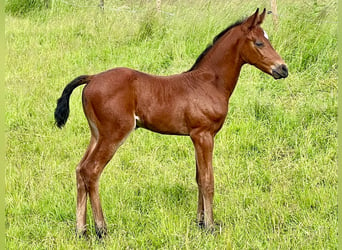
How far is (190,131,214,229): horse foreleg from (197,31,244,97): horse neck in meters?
0.48

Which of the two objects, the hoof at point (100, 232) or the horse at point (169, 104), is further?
the hoof at point (100, 232)

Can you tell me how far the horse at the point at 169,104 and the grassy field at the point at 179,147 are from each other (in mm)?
380

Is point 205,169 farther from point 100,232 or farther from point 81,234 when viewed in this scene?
point 81,234

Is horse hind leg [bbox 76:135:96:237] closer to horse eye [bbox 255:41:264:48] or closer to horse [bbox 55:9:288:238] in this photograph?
horse [bbox 55:9:288:238]

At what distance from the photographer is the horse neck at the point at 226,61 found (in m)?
4.09

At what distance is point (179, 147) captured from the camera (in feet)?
18.5

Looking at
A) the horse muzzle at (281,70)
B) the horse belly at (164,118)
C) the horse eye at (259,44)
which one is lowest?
the horse belly at (164,118)

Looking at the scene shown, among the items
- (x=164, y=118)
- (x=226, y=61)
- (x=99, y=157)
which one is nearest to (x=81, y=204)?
(x=99, y=157)

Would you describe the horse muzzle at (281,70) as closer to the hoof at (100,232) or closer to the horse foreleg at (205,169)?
the horse foreleg at (205,169)

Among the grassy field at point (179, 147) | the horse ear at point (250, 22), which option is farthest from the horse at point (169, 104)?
the grassy field at point (179, 147)

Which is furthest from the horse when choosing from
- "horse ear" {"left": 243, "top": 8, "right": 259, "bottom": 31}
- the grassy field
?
the grassy field

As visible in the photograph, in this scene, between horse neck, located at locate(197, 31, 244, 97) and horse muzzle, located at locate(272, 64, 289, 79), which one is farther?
horse neck, located at locate(197, 31, 244, 97)

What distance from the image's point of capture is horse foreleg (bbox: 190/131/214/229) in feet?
13.0

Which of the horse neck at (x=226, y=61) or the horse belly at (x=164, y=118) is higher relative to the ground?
the horse neck at (x=226, y=61)
